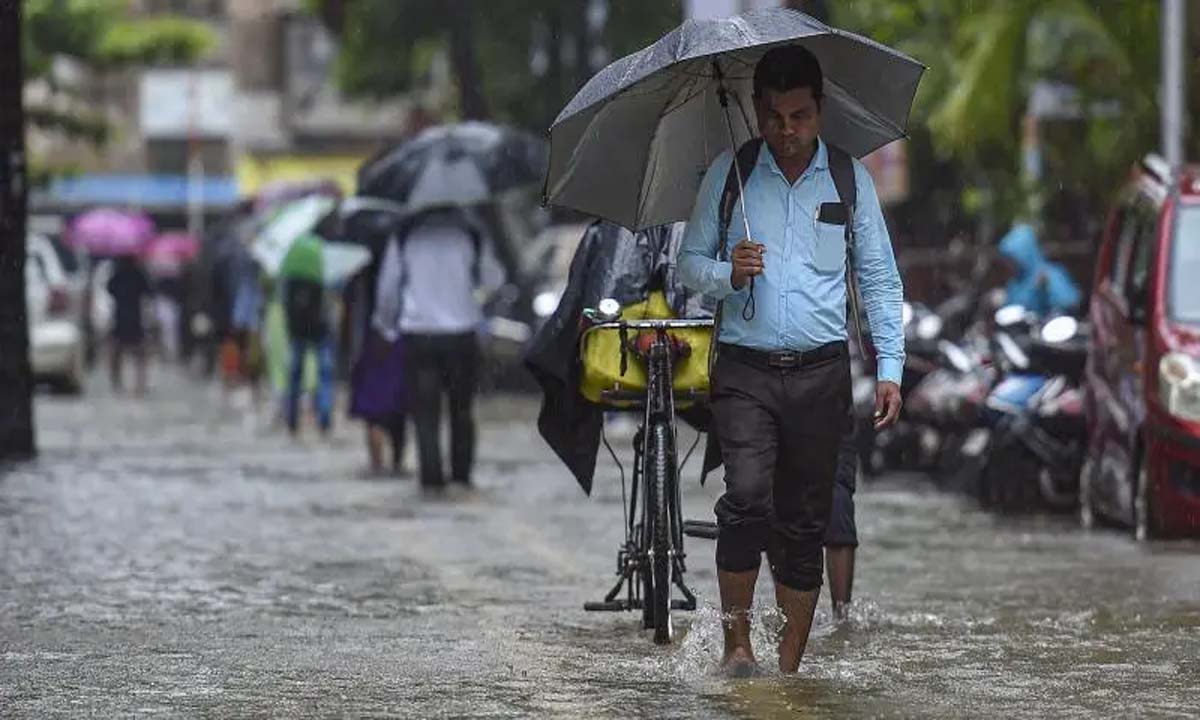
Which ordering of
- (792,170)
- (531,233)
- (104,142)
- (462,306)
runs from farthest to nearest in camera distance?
(104,142) → (531,233) → (462,306) → (792,170)

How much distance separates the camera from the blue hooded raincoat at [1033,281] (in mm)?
19828

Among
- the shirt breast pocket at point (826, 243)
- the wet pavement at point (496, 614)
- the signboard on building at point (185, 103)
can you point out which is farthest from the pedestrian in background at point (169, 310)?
the shirt breast pocket at point (826, 243)

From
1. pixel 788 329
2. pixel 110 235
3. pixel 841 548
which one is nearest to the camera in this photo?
pixel 788 329

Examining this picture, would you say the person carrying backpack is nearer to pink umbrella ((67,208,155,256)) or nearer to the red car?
the red car

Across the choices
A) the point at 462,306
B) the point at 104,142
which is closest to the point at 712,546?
the point at 462,306

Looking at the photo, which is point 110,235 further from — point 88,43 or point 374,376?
point 374,376

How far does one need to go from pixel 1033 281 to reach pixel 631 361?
9.51m

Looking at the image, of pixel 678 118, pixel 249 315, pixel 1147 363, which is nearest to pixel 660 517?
pixel 678 118

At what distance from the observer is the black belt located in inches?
367

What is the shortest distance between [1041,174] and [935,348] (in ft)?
38.4

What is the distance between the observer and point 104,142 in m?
51.1

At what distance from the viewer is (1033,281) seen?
19922mm

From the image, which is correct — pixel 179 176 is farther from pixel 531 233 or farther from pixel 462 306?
pixel 462 306

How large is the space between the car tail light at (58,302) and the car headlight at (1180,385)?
873 inches
